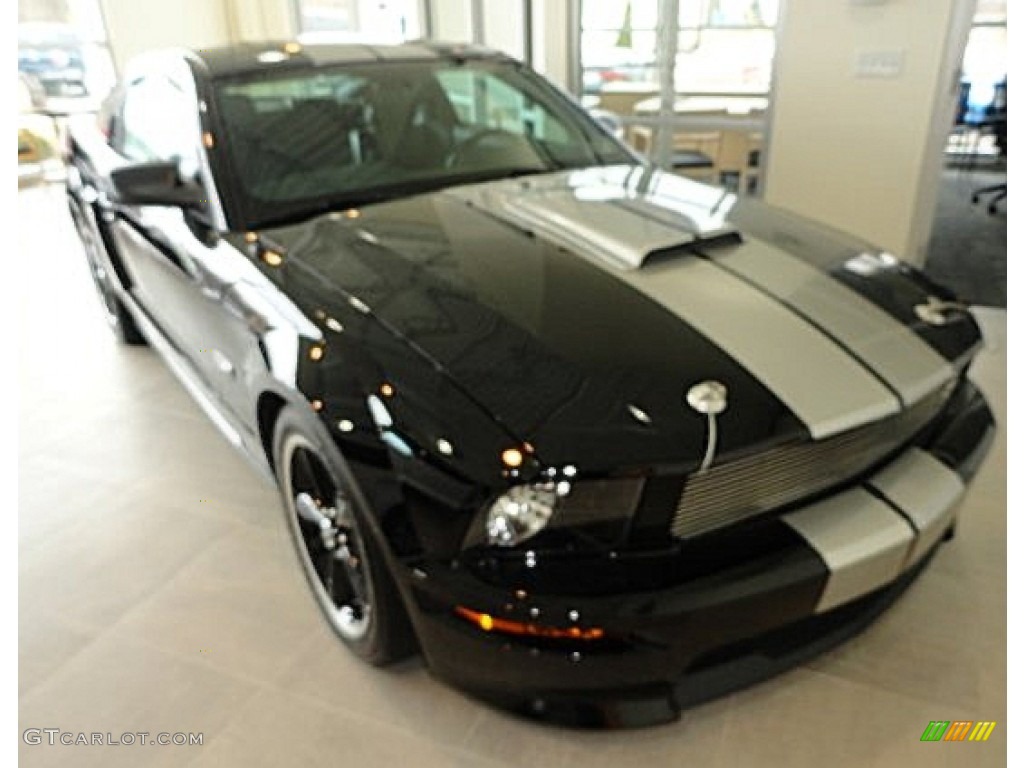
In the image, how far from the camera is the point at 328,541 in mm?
1604

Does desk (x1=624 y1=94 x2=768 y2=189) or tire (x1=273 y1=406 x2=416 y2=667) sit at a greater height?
desk (x1=624 y1=94 x2=768 y2=189)

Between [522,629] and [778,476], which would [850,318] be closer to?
[778,476]

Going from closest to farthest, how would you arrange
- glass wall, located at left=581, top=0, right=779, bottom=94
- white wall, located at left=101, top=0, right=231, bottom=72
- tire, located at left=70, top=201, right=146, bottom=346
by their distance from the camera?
tire, located at left=70, top=201, right=146, bottom=346, glass wall, located at left=581, top=0, right=779, bottom=94, white wall, located at left=101, top=0, right=231, bottom=72

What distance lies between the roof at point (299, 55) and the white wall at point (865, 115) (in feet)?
7.02

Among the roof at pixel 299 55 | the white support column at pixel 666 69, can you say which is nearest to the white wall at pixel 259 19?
the white support column at pixel 666 69

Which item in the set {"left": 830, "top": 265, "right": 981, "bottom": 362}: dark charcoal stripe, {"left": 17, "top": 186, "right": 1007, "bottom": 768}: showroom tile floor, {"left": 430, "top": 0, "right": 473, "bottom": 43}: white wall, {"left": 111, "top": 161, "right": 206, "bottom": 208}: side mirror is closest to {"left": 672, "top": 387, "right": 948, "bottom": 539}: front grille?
{"left": 830, "top": 265, "right": 981, "bottom": 362}: dark charcoal stripe

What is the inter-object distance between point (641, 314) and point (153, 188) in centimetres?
122

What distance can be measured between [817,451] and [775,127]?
10.4 feet

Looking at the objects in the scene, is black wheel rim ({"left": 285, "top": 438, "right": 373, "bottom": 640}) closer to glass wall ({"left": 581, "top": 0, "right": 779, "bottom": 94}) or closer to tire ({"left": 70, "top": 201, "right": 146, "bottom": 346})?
tire ({"left": 70, "top": 201, "right": 146, "bottom": 346})

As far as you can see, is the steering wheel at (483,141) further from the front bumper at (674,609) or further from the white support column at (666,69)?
the white support column at (666,69)

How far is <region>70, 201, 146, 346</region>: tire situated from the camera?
3252mm

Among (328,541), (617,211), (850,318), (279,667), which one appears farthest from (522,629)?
(617,211)

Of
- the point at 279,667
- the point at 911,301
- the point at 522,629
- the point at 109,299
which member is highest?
the point at 911,301

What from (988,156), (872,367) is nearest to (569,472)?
(872,367)
